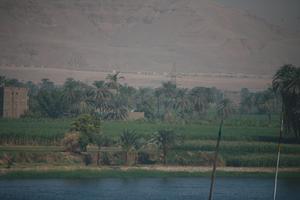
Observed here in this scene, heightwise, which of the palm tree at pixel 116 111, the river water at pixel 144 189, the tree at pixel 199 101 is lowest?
the river water at pixel 144 189

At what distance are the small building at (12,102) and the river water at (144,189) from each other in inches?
1441

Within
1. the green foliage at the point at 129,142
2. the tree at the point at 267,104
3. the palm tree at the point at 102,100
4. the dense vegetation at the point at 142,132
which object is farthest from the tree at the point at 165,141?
the tree at the point at 267,104

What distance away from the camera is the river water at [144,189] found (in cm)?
4159

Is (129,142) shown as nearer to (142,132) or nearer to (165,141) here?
(165,141)

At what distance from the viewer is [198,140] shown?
62.9 metres

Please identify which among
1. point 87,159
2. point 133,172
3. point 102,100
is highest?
point 102,100

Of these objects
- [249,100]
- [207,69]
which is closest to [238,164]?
[249,100]

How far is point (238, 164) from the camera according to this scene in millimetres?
53062

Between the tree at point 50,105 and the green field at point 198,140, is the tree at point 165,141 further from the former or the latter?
the tree at point 50,105

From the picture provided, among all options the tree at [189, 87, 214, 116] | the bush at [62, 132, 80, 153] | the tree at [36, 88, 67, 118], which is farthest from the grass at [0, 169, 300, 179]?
the tree at [189, 87, 214, 116]

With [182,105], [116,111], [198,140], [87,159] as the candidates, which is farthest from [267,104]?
[87,159]

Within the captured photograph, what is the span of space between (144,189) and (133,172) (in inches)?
178

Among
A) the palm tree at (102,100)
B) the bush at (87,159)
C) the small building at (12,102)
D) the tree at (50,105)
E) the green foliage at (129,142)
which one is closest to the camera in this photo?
the bush at (87,159)

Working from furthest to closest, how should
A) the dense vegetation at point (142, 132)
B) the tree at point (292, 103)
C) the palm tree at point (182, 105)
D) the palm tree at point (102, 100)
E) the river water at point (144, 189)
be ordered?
the palm tree at point (182, 105) < the palm tree at point (102, 100) < the tree at point (292, 103) < the dense vegetation at point (142, 132) < the river water at point (144, 189)
